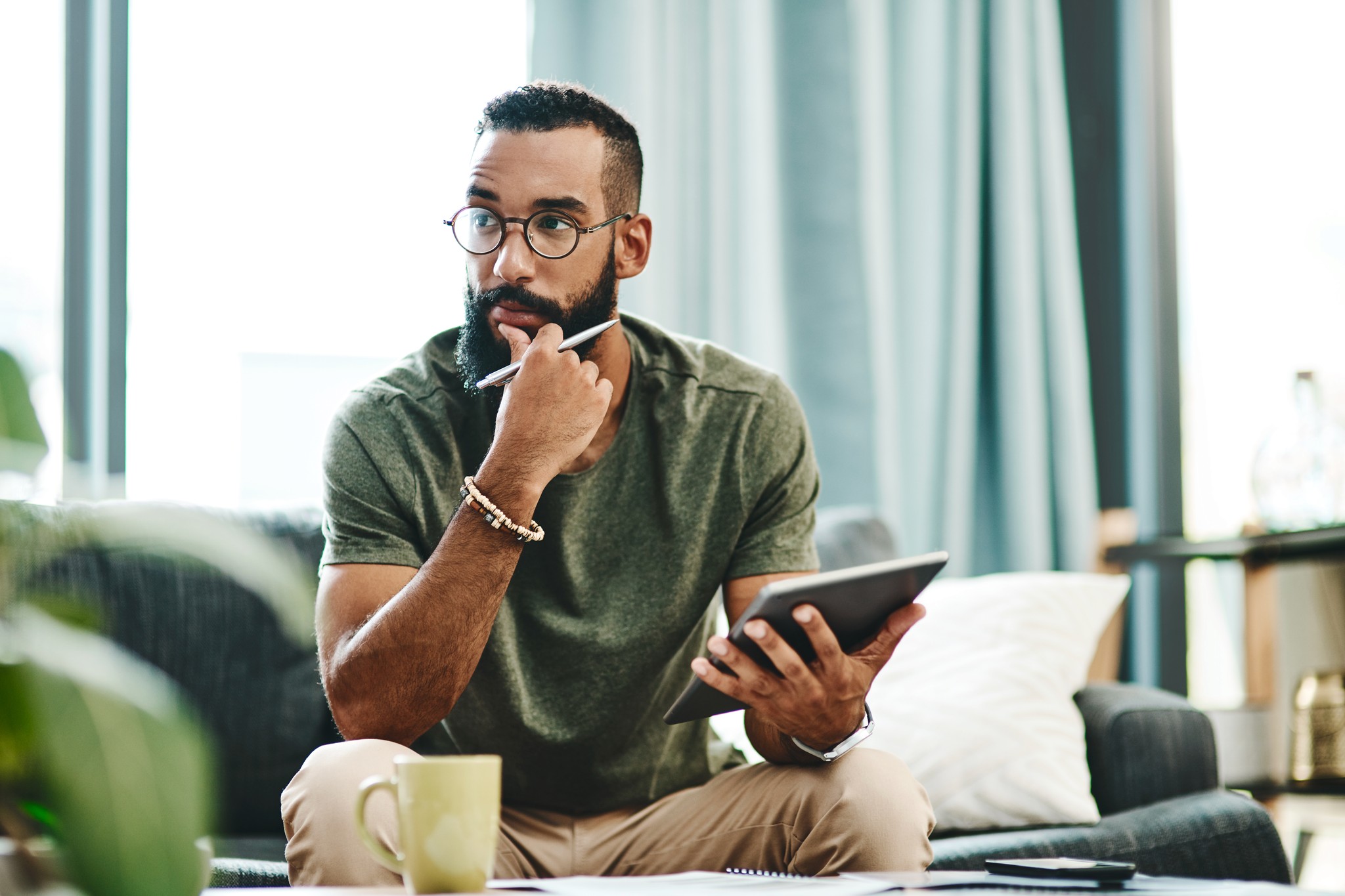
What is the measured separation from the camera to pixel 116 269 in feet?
7.80

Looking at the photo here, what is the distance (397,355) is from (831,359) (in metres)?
0.93

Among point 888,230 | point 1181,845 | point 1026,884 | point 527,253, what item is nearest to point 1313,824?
point 1181,845

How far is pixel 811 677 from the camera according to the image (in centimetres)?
114

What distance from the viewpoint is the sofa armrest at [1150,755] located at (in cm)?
162

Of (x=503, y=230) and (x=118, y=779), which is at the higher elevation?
(x=503, y=230)

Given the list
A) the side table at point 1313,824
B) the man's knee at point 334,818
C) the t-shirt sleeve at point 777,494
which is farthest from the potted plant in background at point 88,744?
the side table at point 1313,824

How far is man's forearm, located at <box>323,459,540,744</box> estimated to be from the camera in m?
1.22

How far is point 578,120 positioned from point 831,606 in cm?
78

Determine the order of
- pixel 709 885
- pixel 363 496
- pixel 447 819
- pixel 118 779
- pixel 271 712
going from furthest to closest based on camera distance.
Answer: pixel 271 712, pixel 363 496, pixel 709 885, pixel 447 819, pixel 118 779

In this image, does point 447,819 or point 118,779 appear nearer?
point 118,779

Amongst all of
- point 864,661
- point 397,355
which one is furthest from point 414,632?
point 397,355

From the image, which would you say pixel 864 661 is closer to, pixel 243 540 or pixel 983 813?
pixel 983 813

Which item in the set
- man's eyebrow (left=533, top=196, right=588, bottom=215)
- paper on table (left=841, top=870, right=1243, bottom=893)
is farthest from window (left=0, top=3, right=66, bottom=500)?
paper on table (left=841, top=870, right=1243, bottom=893)

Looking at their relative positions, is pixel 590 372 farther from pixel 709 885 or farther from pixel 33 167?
pixel 33 167
